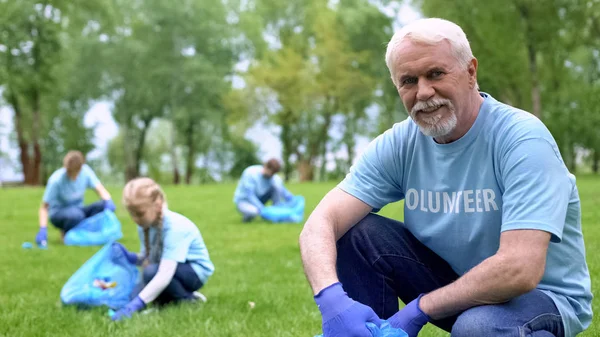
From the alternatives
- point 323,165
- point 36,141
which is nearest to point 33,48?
point 36,141

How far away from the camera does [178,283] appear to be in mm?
4770

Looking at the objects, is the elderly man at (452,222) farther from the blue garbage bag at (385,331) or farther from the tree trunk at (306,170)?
the tree trunk at (306,170)

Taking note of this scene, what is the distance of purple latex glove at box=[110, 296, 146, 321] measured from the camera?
4453mm

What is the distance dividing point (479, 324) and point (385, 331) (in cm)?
33

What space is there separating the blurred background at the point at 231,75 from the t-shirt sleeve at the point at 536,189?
25.7m

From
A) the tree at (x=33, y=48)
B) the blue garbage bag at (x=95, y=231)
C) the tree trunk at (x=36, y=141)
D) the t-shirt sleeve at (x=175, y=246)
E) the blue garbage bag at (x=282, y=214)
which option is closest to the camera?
the t-shirt sleeve at (x=175, y=246)

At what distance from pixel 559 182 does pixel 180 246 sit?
9.49 ft

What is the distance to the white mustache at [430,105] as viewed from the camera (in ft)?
8.43

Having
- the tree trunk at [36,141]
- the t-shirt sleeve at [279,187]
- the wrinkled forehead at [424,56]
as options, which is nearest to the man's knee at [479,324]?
the wrinkled forehead at [424,56]

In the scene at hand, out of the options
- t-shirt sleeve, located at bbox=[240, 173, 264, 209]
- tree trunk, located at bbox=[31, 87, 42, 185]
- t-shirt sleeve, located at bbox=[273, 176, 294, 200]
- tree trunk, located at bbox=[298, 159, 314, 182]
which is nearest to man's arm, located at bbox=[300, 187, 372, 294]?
t-shirt sleeve, located at bbox=[240, 173, 264, 209]

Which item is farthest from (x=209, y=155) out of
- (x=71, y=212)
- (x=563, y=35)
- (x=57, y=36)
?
(x=71, y=212)

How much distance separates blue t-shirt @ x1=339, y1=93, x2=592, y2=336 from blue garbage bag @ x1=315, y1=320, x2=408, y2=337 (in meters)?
0.44

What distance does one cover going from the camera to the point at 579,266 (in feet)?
8.43

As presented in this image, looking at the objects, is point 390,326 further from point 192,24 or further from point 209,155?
point 209,155
